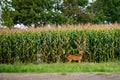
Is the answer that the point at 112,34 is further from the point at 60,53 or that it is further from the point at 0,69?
the point at 0,69

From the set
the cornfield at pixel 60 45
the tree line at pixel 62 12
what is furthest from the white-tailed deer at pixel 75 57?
the tree line at pixel 62 12

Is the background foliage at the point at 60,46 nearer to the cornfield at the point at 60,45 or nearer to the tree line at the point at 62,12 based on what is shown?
the cornfield at the point at 60,45

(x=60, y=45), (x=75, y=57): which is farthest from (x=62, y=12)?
(x=75, y=57)

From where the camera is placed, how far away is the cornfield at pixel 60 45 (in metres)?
19.7

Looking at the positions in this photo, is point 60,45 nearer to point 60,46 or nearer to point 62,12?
point 60,46

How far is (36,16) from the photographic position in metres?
44.5

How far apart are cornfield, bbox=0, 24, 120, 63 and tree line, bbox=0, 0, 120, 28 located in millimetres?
22449

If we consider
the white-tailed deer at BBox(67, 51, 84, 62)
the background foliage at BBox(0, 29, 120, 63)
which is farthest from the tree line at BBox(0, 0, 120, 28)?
the white-tailed deer at BBox(67, 51, 84, 62)

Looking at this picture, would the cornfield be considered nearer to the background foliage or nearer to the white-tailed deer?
the background foliage

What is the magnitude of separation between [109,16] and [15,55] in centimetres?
3384

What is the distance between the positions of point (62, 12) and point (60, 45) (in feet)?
102

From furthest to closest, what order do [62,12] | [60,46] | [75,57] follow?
[62,12] → [60,46] → [75,57]

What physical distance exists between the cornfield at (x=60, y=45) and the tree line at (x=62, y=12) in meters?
22.4

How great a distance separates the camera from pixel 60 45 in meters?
19.8
